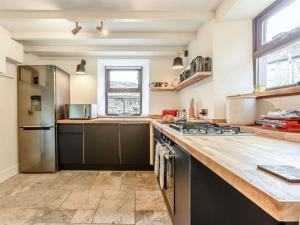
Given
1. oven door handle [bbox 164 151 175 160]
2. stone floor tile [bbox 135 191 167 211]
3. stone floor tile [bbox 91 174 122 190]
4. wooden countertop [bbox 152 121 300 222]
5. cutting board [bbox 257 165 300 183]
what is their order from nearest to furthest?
wooden countertop [bbox 152 121 300 222], cutting board [bbox 257 165 300 183], oven door handle [bbox 164 151 175 160], stone floor tile [bbox 135 191 167 211], stone floor tile [bbox 91 174 122 190]

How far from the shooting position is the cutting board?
632mm

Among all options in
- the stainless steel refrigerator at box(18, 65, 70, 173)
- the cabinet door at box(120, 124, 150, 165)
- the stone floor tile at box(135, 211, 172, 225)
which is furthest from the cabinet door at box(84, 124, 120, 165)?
the stone floor tile at box(135, 211, 172, 225)

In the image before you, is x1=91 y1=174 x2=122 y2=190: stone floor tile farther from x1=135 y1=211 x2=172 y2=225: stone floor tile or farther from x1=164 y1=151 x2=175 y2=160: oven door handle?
x1=164 y1=151 x2=175 y2=160: oven door handle

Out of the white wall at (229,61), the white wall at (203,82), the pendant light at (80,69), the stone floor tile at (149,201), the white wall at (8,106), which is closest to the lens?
the stone floor tile at (149,201)

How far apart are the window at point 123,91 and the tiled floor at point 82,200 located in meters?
1.54

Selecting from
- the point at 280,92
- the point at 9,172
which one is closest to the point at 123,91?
the point at 9,172

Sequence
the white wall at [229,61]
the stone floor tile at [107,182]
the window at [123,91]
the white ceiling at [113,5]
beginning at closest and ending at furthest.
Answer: the white ceiling at [113,5], the white wall at [229,61], the stone floor tile at [107,182], the window at [123,91]

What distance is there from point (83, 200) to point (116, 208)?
452 millimetres

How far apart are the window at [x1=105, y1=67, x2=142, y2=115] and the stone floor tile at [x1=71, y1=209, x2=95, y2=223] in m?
2.61

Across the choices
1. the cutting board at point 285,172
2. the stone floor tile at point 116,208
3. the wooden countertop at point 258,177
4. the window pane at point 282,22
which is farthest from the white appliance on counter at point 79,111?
the cutting board at point 285,172

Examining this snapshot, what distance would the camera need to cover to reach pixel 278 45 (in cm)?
213

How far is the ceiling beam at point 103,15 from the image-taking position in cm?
268

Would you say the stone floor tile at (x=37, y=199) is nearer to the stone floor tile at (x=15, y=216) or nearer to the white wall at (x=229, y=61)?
the stone floor tile at (x=15, y=216)

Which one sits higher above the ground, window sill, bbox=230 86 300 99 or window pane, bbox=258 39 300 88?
window pane, bbox=258 39 300 88
